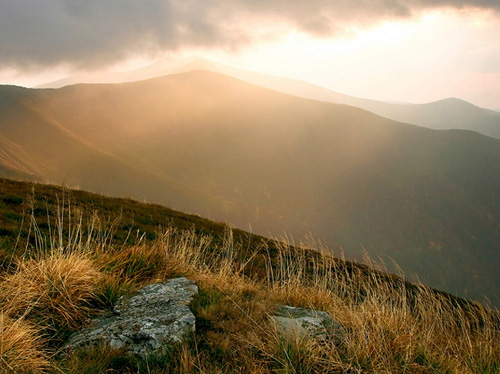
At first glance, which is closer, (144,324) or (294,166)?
(144,324)

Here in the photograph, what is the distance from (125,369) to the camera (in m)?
3.13

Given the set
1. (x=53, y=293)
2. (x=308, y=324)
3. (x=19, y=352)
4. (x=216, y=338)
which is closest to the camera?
(x=19, y=352)

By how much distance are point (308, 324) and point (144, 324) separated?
1960 mm

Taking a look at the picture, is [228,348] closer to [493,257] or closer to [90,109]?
[493,257]

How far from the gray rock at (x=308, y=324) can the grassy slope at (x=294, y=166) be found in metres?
69.2

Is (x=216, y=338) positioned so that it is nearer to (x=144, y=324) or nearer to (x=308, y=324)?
(x=144, y=324)

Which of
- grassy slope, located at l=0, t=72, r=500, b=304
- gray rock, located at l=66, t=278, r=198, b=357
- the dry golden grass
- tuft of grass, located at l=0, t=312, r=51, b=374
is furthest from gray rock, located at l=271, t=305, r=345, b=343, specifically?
grassy slope, located at l=0, t=72, r=500, b=304

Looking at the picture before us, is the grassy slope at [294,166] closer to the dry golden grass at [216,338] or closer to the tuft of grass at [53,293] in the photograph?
the tuft of grass at [53,293]

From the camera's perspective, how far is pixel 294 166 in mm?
108750

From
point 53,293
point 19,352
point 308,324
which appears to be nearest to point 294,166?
point 308,324

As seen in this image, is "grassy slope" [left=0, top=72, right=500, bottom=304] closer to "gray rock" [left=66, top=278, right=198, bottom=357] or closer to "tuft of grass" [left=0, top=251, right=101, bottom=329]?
"tuft of grass" [left=0, top=251, right=101, bottom=329]

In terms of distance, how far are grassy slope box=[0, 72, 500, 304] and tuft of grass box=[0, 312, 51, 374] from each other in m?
69.6

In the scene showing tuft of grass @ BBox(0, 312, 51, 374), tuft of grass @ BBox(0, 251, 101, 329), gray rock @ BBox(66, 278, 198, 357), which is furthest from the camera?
tuft of grass @ BBox(0, 251, 101, 329)

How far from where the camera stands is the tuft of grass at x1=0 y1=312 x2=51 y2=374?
278 centimetres
